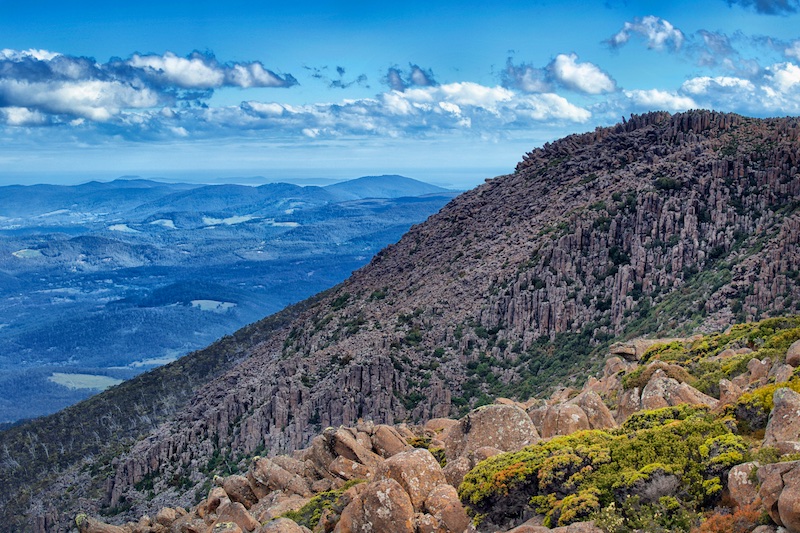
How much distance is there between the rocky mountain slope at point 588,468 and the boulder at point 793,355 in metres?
0.11

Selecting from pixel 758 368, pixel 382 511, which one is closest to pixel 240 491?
pixel 382 511

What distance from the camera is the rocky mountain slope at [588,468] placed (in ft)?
62.7

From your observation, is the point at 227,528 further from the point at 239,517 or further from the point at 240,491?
the point at 240,491

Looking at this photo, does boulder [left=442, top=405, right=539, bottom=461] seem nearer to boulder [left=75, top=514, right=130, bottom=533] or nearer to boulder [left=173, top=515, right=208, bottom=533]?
boulder [left=173, top=515, right=208, bottom=533]

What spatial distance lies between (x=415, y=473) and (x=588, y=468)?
17.5 feet

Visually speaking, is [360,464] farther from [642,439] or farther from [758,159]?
[758,159]

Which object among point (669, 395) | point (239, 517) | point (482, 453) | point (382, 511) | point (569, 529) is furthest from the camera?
point (239, 517)

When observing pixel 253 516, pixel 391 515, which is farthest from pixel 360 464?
pixel 391 515

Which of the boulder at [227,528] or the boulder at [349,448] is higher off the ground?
the boulder at [349,448]

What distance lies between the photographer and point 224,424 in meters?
65.4

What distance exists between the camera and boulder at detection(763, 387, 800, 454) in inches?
806

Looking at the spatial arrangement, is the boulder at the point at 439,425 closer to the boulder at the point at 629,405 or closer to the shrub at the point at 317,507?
the shrub at the point at 317,507

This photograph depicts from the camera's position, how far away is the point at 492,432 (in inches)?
1110

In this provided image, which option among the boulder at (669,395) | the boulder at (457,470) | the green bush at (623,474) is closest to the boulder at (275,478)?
the boulder at (457,470)
